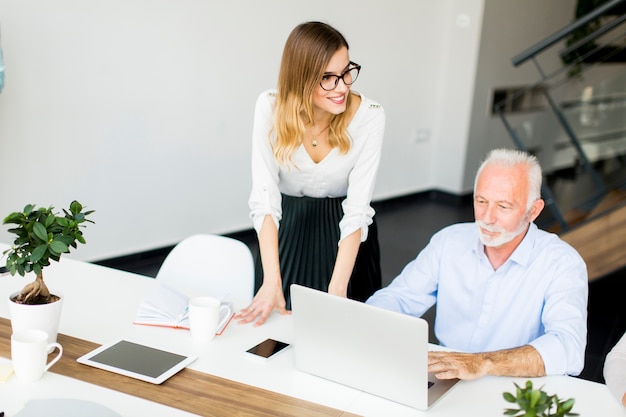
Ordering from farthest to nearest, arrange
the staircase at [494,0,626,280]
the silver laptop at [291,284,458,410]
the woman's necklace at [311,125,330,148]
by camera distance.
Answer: the staircase at [494,0,626,280]
the woman's necklace at [311,125,330,148]
the silver laptop at [291,284,458,410]

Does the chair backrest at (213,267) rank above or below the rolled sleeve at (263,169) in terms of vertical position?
below

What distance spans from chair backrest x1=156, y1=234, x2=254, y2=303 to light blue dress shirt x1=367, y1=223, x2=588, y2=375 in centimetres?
46

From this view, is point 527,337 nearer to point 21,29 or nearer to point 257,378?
point 257,378

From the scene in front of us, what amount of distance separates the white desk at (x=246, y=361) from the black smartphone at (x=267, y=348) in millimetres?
20

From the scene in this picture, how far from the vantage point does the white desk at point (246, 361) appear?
5.13ft

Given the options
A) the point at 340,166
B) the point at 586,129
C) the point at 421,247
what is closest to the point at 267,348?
the point at 340,166

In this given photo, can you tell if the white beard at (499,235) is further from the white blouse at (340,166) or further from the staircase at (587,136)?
the staircase at (587,136)

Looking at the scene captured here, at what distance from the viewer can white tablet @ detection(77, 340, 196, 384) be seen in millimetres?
1622

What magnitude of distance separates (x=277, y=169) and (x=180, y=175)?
2.41m

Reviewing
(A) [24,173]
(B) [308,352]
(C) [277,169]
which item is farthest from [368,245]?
(A) [24,173]

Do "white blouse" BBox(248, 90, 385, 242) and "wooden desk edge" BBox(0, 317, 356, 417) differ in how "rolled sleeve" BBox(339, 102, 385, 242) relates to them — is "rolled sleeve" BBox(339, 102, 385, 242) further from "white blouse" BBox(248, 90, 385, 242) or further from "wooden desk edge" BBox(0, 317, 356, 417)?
"wooden desk edge" BBox(0, 317, 356, 417)

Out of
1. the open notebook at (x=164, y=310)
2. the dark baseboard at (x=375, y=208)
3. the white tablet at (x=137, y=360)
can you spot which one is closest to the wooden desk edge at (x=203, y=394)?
the white tablet at (x=137, y=360)

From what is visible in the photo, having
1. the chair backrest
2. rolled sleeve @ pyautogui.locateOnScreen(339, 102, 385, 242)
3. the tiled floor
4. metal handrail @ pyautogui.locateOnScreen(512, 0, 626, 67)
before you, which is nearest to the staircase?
metal handrail @ pyautogui.locateOnScreen(512, 0, 626, 67)

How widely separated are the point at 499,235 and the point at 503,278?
0.12 metres
